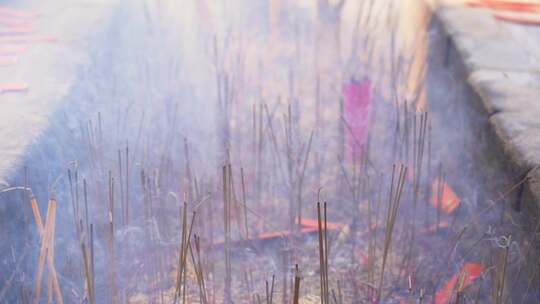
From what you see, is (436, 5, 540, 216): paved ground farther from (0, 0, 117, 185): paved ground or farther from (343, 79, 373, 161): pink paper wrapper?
(0, 0, 117, 185): paved ground

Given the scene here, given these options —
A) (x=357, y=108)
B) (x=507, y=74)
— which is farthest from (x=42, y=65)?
(x=507, y=74)

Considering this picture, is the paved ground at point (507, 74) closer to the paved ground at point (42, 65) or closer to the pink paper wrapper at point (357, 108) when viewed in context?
the pink paper wrapper at point (357, 108)

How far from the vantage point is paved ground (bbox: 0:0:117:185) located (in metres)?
2.29

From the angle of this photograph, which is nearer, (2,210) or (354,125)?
(2,210)

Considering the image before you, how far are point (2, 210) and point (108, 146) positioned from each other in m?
0.90

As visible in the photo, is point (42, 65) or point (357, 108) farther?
point (357, 108)

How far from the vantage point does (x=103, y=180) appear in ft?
8.33

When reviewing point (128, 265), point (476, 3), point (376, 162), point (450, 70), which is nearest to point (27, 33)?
point (128, 265)

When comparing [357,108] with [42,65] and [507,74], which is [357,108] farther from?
[42,65]

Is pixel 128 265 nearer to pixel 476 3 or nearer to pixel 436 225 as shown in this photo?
pixel 436 225

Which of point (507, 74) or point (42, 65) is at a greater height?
point (42, 65)

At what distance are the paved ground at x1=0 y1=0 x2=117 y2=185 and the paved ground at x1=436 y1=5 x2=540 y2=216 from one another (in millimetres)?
1590

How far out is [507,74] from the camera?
296 centimetres

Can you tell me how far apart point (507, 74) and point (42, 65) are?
1.95m
